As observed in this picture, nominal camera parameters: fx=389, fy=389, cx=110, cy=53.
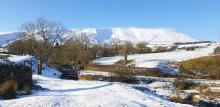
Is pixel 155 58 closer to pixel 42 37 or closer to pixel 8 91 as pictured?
pixel 42 37

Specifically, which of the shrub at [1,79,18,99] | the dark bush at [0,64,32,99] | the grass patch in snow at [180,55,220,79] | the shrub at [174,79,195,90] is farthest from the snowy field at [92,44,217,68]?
the shrub at [1,79,18,99]

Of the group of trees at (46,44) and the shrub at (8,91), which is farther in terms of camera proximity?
the group of trees at (46,44)

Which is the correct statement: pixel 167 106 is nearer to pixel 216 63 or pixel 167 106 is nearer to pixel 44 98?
pixel 44 98

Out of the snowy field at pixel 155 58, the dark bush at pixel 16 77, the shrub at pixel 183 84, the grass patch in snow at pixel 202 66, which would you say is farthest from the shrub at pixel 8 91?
the snowy field at pixel 155 58

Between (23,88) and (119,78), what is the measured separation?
2347 cm

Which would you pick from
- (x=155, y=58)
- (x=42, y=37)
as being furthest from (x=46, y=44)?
(x=155, y=58)

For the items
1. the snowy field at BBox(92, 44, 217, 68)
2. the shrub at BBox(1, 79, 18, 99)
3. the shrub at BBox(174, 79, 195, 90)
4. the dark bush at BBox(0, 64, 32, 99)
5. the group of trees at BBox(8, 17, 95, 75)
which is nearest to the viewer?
the shrub at BBox(1, 79, 18, 99)

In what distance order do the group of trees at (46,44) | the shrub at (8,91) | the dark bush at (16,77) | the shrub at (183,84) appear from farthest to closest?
1. the group of trees at (46,44)
2. the shrub at (183,84)
3. the dark bush at (16,77)
4. the shrub at (8,91)

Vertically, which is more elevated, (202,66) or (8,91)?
(8,91)

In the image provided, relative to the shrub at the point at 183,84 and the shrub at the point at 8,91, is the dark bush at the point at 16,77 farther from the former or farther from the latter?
the shrub at the point at 183,84

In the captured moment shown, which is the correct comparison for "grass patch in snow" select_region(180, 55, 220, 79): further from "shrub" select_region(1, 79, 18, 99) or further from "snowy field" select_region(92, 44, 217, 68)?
"shrub" select_region(1, 79, 18, 99)

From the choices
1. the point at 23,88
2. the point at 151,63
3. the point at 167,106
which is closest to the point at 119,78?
the point at 23,88

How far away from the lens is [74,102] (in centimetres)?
1705

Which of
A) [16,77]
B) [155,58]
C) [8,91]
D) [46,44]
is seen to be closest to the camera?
[8,91]
